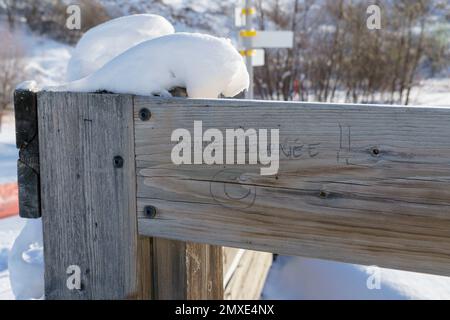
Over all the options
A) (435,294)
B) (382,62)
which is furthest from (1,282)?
(382,62)

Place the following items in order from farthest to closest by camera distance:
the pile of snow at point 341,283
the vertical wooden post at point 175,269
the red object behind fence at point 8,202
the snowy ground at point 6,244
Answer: the red object behind fence at point 8,202
the pile of snow at point 341,283
the snowy ground at point 6,244
the vertical wooden post at point 175,269

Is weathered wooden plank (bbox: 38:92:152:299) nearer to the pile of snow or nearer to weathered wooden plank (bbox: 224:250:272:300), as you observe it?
weathered wooden plank (bbox: 224:250:272:300)

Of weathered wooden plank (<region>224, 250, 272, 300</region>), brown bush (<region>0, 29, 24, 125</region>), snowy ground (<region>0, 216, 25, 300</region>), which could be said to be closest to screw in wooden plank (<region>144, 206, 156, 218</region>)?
weathered wooden plank (<region>224, 250, 272, 300</region>)

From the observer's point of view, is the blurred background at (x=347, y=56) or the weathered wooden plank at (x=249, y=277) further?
the blurred background at (x=347, y=56)

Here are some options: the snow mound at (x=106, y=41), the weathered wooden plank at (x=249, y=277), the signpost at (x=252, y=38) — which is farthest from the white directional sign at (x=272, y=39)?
the snow mound at (x=106, y=41)

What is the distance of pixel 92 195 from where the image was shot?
3.53 feet

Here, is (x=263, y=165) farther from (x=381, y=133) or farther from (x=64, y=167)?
(x=64, y=167)

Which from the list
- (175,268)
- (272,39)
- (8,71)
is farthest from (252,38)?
(175,268)

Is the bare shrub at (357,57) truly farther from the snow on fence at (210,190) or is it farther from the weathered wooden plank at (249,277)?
the snow on fence at (210,190)

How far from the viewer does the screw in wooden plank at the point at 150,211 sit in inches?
40.4

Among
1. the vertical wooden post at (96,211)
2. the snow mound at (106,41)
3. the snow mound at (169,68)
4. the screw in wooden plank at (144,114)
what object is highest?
the snow mound at (106,41)

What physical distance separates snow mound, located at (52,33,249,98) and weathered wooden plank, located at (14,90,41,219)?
0.35ft

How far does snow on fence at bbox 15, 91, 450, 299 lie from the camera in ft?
2.77

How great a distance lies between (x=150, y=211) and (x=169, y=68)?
0.28 metres
